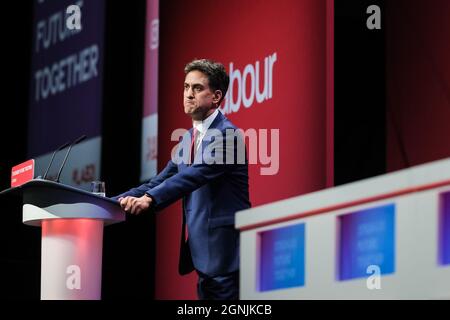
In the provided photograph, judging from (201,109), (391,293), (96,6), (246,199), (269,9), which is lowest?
(391,293)

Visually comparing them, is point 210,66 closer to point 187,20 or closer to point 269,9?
point 269,9

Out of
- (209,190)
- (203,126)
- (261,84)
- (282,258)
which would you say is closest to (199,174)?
(209,190)

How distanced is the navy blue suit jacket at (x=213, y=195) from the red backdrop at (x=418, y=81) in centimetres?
86

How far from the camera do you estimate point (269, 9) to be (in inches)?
180

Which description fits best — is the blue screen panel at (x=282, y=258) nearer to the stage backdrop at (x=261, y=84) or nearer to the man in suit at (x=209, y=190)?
the man in suit at (x=209, y=190)

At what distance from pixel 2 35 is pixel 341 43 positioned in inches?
125

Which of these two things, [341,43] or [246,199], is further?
[341,43]

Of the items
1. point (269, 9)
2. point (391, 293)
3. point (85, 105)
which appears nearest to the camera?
point (391, 293)

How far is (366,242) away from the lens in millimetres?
2588

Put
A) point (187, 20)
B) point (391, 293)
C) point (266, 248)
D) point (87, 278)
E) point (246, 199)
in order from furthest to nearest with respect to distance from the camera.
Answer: point (187, 20), point (246, 199), point (87, 278), point (266, 248), point (391, 293)

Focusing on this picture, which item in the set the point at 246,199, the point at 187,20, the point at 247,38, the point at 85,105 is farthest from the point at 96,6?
the point at 246,199

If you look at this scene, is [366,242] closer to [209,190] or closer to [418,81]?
[209,190]

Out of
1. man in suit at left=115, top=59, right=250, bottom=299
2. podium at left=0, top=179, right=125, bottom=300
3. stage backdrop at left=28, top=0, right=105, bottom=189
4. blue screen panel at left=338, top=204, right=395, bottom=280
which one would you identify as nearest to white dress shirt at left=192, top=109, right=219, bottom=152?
man in suit at left=115, top=59, right=250, bottom=299

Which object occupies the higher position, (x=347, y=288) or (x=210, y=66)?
(x=210, y=66)
